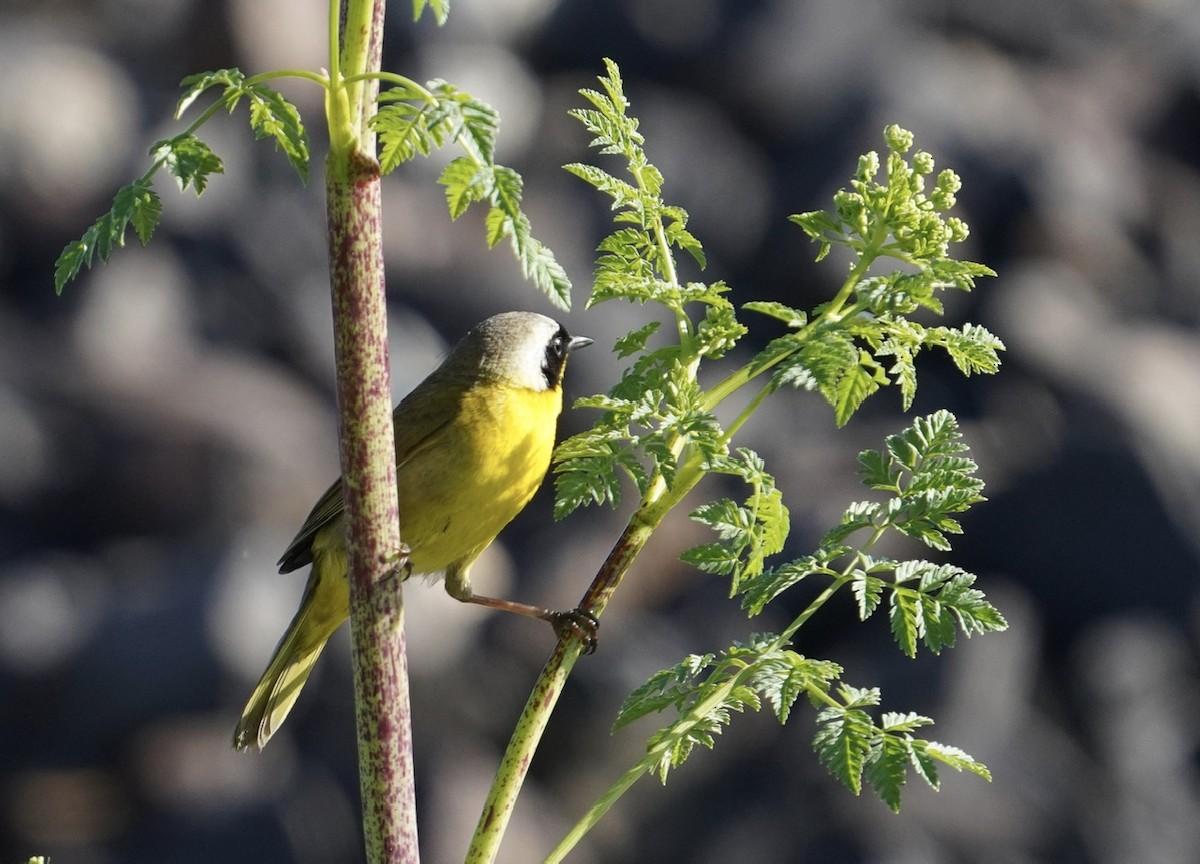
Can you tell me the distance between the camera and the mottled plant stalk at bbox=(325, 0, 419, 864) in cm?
51

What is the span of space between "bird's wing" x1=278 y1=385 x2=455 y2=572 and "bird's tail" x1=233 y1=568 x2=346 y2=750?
0.12 ft

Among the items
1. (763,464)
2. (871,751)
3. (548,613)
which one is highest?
(763,464)

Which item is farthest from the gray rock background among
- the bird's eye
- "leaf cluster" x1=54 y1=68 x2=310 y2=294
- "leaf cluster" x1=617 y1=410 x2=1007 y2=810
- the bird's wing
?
"leaf cluster" x1=54 y1=68 x2=310 y2=294

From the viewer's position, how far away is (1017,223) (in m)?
4.19

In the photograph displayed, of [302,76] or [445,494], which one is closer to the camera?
[302,76]

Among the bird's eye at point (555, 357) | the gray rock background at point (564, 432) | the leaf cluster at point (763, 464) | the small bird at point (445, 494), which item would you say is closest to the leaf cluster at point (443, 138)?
the leaf cluster at point (763, 464)

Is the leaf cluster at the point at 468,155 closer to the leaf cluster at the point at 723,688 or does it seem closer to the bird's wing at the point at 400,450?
the leaf cluster at the point at 723,688

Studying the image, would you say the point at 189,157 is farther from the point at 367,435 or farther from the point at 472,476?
the point at 472,476

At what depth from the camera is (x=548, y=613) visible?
46.6 inches

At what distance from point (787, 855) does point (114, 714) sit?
1.63m

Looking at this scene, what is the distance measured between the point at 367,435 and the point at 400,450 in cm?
120

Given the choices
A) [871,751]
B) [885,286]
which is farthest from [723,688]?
[885,286]

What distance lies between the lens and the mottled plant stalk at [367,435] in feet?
1.66

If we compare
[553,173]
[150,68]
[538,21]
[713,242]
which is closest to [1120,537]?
[713,242]
